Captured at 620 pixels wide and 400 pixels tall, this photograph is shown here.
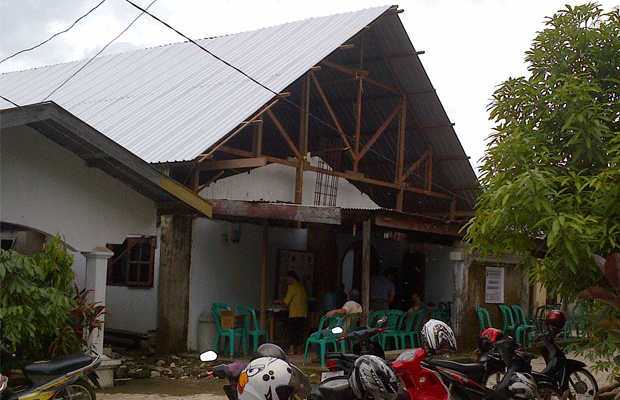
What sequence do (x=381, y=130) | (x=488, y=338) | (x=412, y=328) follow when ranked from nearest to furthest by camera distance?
1. (x=488, y=338)
2. (x=412, y=328)
3. (x=381, y=130)

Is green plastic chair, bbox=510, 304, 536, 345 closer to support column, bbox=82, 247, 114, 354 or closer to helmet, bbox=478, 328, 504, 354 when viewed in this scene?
helmet, bbox=478, 328, 504, 354

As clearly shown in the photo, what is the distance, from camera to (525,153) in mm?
7055

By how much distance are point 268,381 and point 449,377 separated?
203cm

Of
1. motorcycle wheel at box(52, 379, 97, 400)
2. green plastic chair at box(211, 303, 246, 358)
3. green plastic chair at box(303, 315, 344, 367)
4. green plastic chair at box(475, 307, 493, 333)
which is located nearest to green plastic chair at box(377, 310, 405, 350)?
green plastic chair at box(303, 315, 344, 367)

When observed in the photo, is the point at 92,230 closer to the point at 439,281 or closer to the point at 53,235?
the point at 53,235

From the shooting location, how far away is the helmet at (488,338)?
23.7 feet

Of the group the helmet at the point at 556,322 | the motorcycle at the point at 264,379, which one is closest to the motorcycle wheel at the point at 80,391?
the motorcycle at the point at 264,379

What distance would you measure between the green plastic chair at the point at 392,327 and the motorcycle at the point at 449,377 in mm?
4476

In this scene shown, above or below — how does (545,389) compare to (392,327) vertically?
→ below

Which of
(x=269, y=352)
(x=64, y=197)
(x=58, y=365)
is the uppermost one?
(x=64, y=197)

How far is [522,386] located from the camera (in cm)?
682

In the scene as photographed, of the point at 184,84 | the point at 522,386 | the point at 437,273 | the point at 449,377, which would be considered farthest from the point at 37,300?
the point at 437,273

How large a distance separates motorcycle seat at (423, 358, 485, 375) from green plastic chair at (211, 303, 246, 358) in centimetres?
510

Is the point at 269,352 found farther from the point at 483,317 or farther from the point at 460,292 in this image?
the point at 483,317
